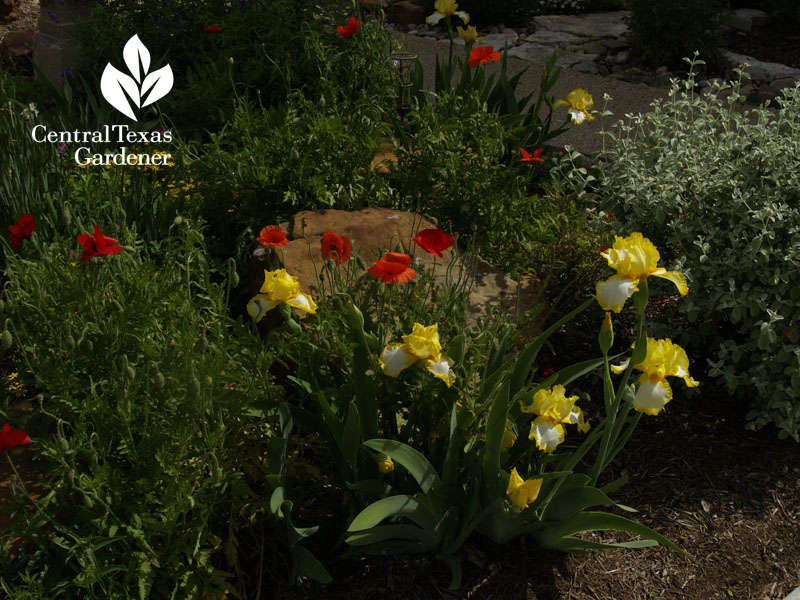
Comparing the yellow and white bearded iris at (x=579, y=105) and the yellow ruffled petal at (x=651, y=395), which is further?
the yellow and white bearded iris at (x=579, y=105)

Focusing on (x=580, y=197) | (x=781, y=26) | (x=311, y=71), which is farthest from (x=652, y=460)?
(x=781, y=26)

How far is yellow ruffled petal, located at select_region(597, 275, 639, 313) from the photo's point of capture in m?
1.77

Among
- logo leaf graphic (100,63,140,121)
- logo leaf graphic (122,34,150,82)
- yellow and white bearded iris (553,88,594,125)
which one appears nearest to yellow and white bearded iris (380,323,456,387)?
yellow and white bearded iris (553,88,594,125)

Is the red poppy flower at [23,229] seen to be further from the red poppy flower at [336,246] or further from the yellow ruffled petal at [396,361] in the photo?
the yellow ruffled petal at [396,361]

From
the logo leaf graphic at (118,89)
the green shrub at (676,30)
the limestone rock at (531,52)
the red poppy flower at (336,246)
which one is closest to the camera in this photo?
the red poppy flower at (336,246)

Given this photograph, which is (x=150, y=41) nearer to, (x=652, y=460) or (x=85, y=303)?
(x=85, y=303)

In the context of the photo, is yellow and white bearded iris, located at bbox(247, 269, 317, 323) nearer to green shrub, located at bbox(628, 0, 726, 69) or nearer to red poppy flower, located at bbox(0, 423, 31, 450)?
red poppy flower, located at bbox(0, 423, 31, 450)

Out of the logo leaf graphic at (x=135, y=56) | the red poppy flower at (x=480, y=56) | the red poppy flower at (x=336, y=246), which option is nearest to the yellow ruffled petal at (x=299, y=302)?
the red poppy flower at (x=336, y=246)

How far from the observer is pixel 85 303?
6.68 feet

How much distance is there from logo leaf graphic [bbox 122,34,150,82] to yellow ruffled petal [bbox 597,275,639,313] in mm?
3380

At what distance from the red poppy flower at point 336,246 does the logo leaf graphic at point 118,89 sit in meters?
2.39

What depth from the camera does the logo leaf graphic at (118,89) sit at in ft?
13.6

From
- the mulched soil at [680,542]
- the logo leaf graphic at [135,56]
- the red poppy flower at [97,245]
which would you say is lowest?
the mulched soil at [680,542]

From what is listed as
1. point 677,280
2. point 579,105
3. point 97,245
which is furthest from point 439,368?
point 579,105
